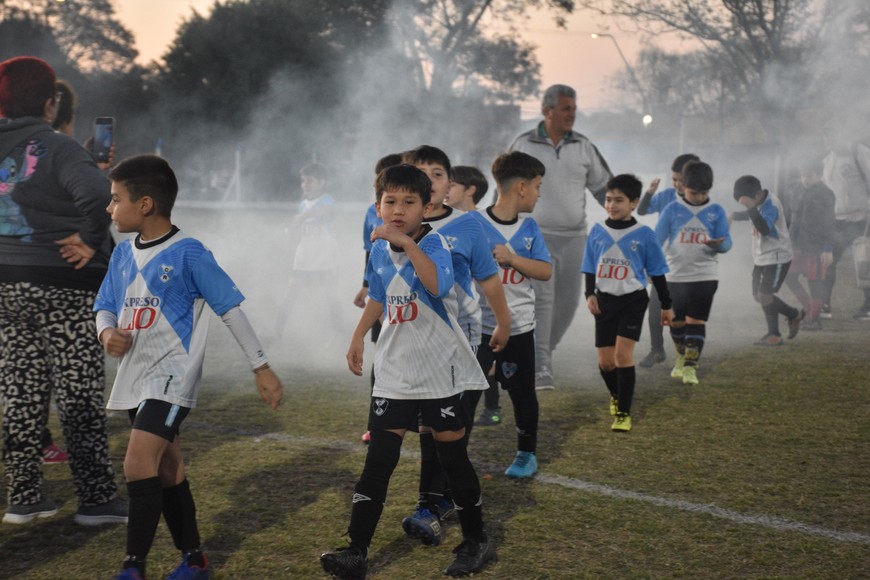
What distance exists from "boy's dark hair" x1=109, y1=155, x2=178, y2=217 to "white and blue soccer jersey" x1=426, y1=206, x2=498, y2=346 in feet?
3.90

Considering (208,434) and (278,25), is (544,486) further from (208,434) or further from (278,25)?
(278,25)

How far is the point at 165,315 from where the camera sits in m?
3.66

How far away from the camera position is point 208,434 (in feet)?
20.1

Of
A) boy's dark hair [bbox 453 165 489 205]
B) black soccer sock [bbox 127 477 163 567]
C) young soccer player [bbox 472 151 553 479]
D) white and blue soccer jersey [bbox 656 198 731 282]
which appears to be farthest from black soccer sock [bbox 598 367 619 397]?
black soccer sock [bbox 127 477 163 567]

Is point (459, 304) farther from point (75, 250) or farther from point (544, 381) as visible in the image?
point (544, 381)

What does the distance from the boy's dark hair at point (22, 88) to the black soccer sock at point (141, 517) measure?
206cm

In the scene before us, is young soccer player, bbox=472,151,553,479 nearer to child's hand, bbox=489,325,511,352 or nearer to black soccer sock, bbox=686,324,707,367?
child's hand, bbox=489,325,511,352

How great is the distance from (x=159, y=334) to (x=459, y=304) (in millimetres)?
1371

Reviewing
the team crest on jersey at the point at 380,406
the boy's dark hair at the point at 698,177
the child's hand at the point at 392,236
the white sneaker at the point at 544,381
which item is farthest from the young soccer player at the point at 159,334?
the boy's dark hair at the point at 698,177

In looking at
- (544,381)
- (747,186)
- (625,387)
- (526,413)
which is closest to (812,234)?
(747,186)

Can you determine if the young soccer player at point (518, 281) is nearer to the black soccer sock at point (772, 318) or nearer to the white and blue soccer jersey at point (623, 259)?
the white and blue soccer jersey at point (623, 259)

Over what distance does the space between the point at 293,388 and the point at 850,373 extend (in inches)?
194

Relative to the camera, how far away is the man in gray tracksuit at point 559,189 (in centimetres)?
763

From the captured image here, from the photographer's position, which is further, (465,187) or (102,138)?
(465,187)
